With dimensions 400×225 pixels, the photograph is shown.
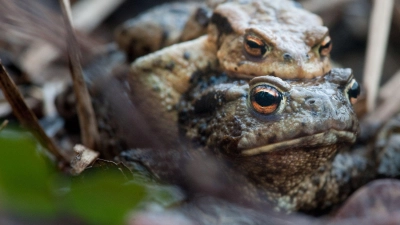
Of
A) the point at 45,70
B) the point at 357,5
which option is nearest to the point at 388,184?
the point at 45,70

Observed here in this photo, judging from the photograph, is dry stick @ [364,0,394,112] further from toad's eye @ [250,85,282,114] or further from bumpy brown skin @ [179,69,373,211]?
toad's eye @ [250,85,282,114]

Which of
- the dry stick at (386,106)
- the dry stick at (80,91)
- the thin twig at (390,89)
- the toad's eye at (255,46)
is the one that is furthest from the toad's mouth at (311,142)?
the thin twig at (390,89)

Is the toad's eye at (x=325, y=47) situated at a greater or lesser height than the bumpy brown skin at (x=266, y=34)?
lesser

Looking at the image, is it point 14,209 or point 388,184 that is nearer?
point 14,209

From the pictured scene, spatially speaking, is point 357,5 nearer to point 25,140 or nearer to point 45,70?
point 45,70

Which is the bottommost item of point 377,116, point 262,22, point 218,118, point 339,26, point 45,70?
point 377,116

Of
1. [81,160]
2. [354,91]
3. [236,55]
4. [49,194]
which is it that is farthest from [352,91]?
[49,194]

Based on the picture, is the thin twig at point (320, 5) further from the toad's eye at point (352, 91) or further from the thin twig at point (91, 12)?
the toad's eye at point (352, 91)
